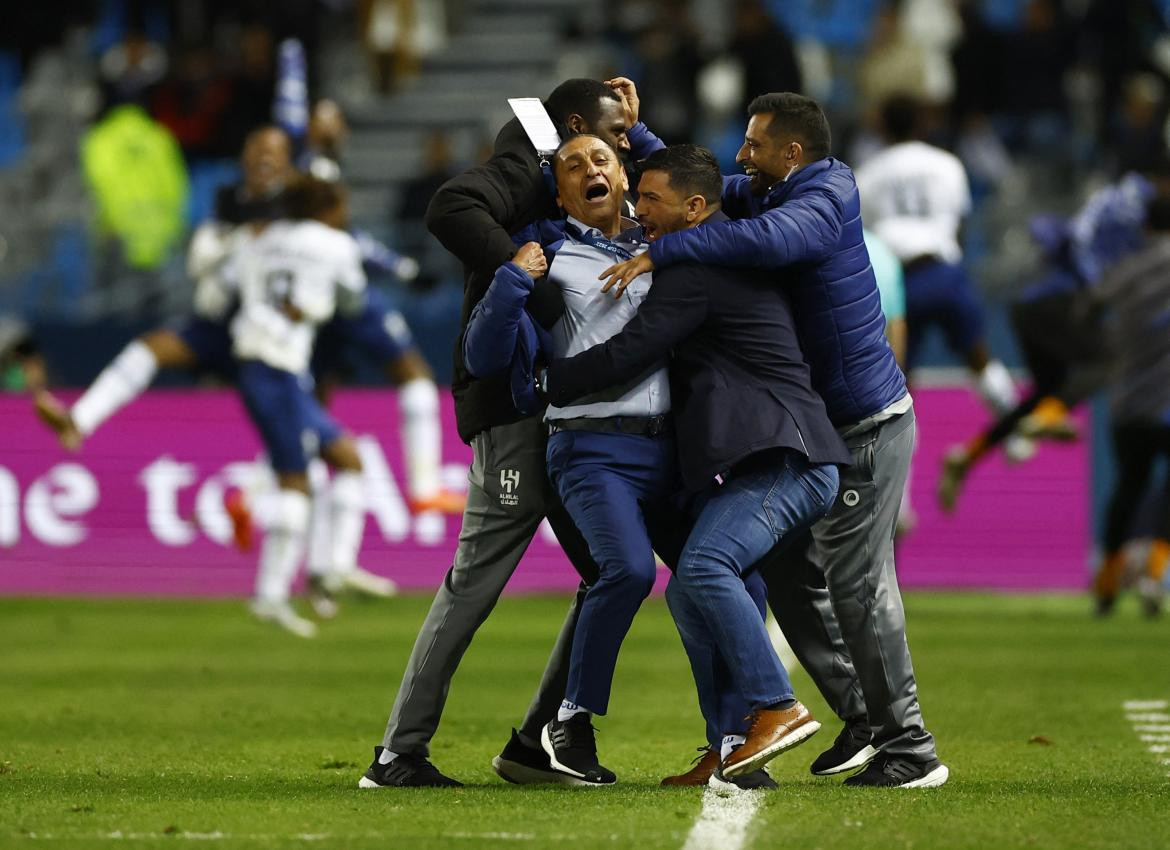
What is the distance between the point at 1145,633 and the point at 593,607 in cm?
722

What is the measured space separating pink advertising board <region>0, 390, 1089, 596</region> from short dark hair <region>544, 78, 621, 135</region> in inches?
353

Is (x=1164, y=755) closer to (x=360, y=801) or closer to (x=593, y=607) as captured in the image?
(x=593, y=607)

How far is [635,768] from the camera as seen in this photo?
23.9 ft

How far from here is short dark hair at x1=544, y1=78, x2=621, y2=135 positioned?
695cm

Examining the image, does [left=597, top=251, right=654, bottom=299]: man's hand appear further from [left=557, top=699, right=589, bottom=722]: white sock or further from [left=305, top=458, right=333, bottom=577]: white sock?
[left=305, top=458, right=333, bottom=577]: white sock

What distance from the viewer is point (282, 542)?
12.9m

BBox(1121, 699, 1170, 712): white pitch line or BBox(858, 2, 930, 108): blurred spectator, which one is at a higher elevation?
BBox(858, 2, 930, 108): blurred spectator

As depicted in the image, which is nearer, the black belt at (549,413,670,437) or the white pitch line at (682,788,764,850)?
the white pitch line at (682,788,764,850)

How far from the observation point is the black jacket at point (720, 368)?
631cm

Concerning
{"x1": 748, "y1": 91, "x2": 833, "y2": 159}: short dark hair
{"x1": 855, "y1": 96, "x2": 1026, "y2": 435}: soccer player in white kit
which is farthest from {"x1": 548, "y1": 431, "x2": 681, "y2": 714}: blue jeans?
{"x1": 855, "y1": 96, "x2": 1026, "y2": 435}: soccer player in white kit

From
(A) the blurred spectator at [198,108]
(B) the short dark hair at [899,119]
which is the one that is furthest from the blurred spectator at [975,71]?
(A) the blurred spectator at [198,108]

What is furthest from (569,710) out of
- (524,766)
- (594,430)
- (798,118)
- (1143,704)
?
(1143,704)

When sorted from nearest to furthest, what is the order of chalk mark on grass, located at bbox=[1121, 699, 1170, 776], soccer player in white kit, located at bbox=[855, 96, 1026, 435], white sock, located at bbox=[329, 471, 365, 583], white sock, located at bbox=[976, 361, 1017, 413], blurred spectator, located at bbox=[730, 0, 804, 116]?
1. chalk mark on grass, located at bbox=[1121, 699, 1170, 776]
2. soccer player in white kit, located at bbox=[855, 96, 1026, 435]
3. white sock, located at bbox=[329, 471, 365, 583]
4. white sock, located at bbox=[976, 361, 1017, 413]
5. blurred spectator, located at bbox=[730, 0, 804, 116]

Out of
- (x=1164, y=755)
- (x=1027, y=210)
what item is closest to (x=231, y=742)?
(x=1164, y=755)
